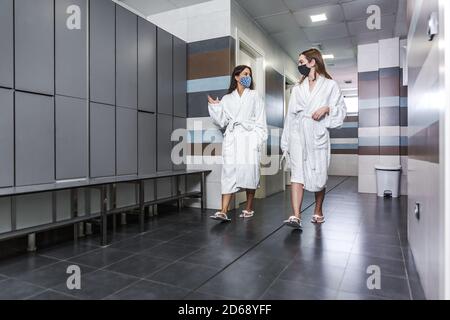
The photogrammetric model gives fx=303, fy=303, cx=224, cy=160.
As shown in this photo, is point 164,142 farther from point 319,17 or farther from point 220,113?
point 319,17

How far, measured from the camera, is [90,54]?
3.03 m

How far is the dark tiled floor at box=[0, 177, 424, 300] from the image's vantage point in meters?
1.74

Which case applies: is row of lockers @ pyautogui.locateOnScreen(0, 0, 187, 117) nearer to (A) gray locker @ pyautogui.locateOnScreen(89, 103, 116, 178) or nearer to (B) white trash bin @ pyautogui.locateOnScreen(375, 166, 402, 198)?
(A) gray locker @ pyautogui.locateOnScreen(89, 103, 116, 178)

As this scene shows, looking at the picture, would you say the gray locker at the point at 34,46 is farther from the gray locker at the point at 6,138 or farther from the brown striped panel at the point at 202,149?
the brown striped panel at the point at 202,149

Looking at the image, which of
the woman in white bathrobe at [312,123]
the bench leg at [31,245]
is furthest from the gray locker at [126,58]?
the woman in white bathrobe at [312,123]

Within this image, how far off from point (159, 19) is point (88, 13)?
70.0 inches

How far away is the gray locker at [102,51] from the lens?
3.05 meters

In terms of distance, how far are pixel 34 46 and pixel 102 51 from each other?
706mm

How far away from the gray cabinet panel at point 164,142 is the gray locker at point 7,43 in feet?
5.85

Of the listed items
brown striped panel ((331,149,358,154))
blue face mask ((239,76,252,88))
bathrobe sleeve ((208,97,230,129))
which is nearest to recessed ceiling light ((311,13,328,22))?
blue face mask ((239,76,252,88))

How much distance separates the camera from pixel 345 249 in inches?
97.7

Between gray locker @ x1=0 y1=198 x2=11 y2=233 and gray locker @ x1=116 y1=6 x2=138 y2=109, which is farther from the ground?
gray locker @ x1=116 y1=6 x2=138 y2=109

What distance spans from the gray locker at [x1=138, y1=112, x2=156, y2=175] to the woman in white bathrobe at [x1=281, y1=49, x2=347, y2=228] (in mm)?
1745
